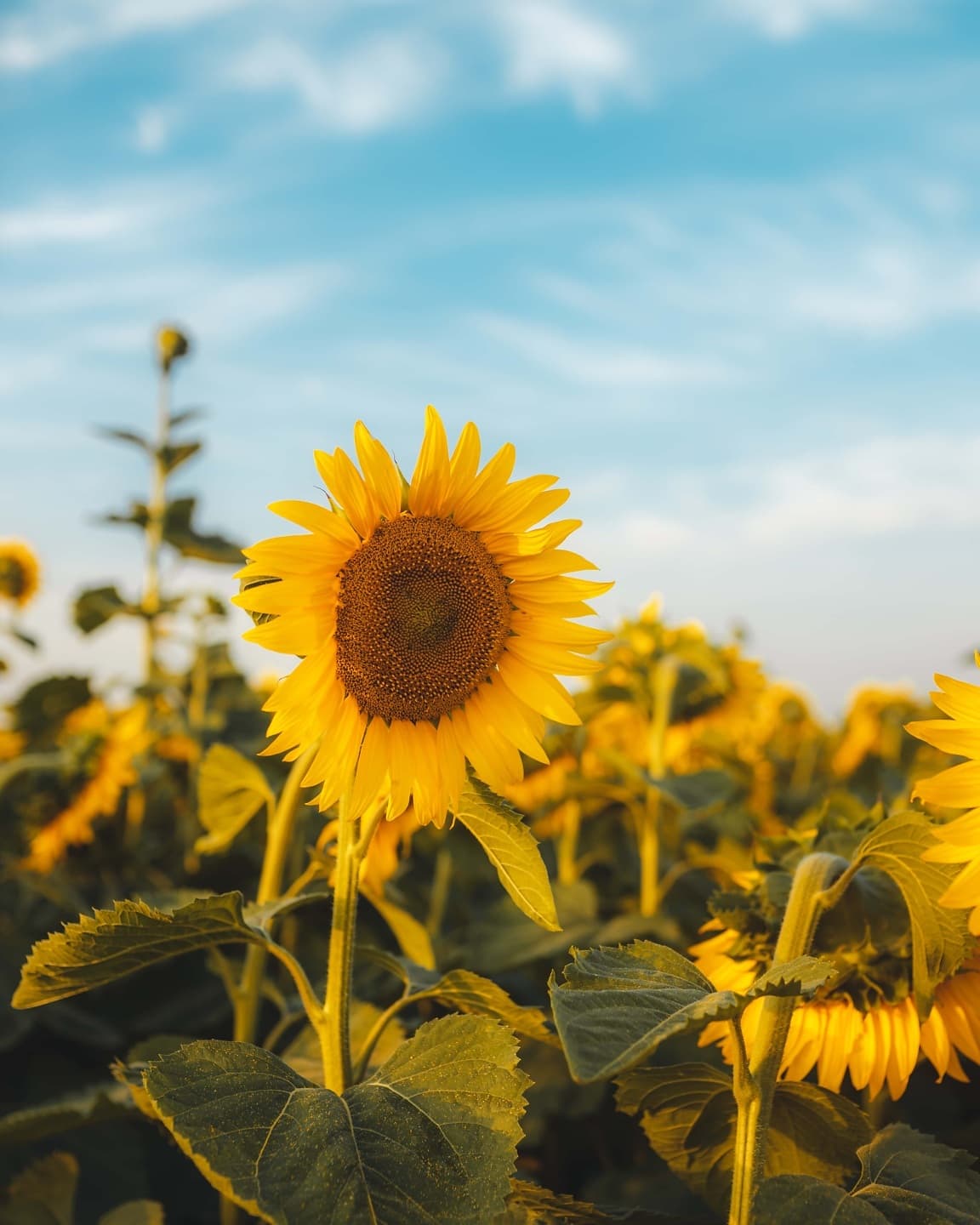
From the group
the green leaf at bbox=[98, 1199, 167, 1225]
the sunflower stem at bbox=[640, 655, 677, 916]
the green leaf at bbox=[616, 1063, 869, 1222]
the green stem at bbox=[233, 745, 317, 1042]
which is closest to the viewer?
the green leaf at bbox=[616, 1063, 869, 1222]

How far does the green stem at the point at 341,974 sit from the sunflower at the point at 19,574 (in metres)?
4.48

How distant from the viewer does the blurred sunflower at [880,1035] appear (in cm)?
154

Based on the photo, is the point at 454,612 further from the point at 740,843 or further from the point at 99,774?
the point at 99,774

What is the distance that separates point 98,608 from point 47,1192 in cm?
278

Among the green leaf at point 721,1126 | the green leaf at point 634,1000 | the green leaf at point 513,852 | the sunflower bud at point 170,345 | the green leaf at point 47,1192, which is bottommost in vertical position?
the green leaf at point 47,1192

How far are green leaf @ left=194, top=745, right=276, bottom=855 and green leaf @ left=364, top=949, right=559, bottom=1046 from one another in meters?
0.52

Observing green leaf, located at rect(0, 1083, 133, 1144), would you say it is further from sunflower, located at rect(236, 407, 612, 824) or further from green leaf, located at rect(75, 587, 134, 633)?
green leaf, located at rect(75, 587, 134, 633)

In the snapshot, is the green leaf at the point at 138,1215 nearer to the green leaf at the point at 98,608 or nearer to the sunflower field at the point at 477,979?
the sunflower field at the point at 477,979

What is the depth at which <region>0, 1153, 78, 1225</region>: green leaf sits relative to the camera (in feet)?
7.00

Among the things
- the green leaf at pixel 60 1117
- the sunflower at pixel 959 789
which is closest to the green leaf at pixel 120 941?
the green leaf at pixel 60 1117

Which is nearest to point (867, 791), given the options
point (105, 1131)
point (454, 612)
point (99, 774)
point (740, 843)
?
point (740, 843)

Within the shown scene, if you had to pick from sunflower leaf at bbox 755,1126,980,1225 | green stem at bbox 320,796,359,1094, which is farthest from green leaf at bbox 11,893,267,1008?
sunflower leaf at bbox 755,1126,980,1225

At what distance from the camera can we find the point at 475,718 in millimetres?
1724

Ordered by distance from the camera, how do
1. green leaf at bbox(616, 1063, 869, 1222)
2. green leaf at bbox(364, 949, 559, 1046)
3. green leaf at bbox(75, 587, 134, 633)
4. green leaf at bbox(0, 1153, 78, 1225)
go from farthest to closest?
green leaf at bbox(75, 587, 134, 633) < green leaf at bbox(0, 1153, 78, 1225) < green leaf at bbox(364, 949, 559, 1046) < green leaf at bbox(616, 1063, 869, 1222)
